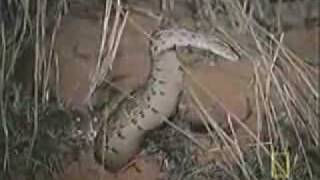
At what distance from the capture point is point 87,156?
2.42 m

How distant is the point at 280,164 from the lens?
235cm

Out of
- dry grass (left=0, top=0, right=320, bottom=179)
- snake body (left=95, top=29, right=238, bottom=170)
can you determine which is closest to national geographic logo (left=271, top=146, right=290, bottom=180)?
dry grass (left=0, top=0, right=320, bottom=179)

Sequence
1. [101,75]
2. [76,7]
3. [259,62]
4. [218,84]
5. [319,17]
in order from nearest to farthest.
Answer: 1. [259,62]
2. [101,75]
3. [218,84]
4. [76,7]
5. [319,17]

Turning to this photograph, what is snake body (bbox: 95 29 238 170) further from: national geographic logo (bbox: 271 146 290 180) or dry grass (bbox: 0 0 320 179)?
national geographic logo (bbox: 271 146 290 180)

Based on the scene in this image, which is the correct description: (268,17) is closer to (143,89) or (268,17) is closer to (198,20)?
(198,20)

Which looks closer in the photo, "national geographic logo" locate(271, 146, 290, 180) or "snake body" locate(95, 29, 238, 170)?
"national geographic logo" locate(271, 146, 290, 180)

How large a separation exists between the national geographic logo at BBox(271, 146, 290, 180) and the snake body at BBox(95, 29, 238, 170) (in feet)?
1.41

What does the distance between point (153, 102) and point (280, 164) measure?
0.50 metres

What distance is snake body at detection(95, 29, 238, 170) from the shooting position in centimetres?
249

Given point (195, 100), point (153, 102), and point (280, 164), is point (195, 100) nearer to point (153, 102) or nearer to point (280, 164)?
point (153, 102)

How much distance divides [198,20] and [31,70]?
0.70 m

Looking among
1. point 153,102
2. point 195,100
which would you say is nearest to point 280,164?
point 195,100

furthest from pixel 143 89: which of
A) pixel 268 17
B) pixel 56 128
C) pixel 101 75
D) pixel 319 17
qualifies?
pixel 319 17

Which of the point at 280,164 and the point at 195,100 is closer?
the point at 280,164
